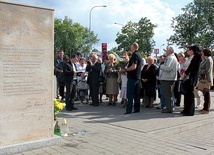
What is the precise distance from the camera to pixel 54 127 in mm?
5551

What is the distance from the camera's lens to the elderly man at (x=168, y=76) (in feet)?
28.3

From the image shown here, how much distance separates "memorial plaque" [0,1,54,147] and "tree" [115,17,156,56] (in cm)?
4278

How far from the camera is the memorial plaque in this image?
4383 millimetres

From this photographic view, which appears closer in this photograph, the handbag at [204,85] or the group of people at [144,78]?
the group of people at [144,78]

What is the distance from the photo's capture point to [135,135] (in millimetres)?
5898

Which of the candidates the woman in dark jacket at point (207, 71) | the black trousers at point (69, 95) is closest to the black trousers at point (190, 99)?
the woman in dark jacket at point (207, 71)

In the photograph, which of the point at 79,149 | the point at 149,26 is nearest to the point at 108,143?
the point at 79,149

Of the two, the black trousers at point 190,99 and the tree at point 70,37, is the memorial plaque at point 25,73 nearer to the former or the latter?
the black trousers at point 190,99

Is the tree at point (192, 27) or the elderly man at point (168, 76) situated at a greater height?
the tree at point (192, 27)

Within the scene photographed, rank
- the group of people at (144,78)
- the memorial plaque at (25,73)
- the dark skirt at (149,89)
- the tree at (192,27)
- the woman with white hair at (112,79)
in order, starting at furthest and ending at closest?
1. the tree at (192,27)
2. the woman with white hair at (112,79)
3. the dark skirt at (149,89)
4. the group of people at (144,78)
5. the memorial plaque at (25,73)

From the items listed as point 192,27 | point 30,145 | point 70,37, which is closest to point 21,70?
point 30,145

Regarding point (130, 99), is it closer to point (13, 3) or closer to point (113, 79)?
point (113, 79)

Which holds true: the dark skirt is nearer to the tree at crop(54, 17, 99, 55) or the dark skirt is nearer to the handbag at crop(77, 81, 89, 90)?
the handbag at crop(77, 81, 89, 90)

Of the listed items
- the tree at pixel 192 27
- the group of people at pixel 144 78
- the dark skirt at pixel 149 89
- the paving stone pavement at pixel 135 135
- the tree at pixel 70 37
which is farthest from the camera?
the tree at pixel 70 37
